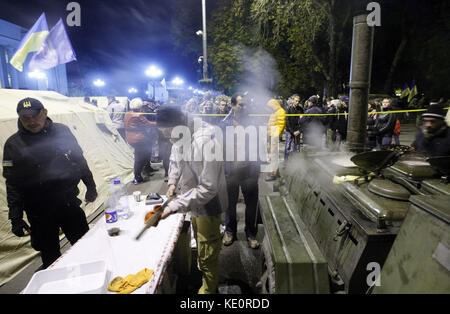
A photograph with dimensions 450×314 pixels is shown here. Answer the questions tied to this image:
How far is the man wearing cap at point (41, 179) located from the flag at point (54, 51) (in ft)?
15.2

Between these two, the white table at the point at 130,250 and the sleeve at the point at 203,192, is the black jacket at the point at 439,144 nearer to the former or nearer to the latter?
the sleeve at the point at 203,192

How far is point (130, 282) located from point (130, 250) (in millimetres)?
508

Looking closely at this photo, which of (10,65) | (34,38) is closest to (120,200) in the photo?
(34,38)

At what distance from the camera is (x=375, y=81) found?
81.1 ft

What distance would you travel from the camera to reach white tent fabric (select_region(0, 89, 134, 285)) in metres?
4.12

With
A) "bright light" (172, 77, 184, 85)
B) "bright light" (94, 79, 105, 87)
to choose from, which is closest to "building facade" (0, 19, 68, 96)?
"bright light" (94, 79, 105, 87)

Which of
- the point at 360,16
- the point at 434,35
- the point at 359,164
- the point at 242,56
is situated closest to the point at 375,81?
the point at 434,35

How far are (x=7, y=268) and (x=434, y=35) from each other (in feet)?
85.7

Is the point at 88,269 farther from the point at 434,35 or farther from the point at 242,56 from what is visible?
the point at 434,35

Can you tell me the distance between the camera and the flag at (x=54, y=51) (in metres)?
6.83

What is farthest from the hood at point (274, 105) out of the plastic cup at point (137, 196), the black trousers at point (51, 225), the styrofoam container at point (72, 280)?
the styrofoam container at point (72, 280)

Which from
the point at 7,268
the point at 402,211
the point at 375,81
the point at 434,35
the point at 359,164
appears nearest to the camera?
the point at 402,211

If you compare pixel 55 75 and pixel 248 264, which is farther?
pixel 55 75
